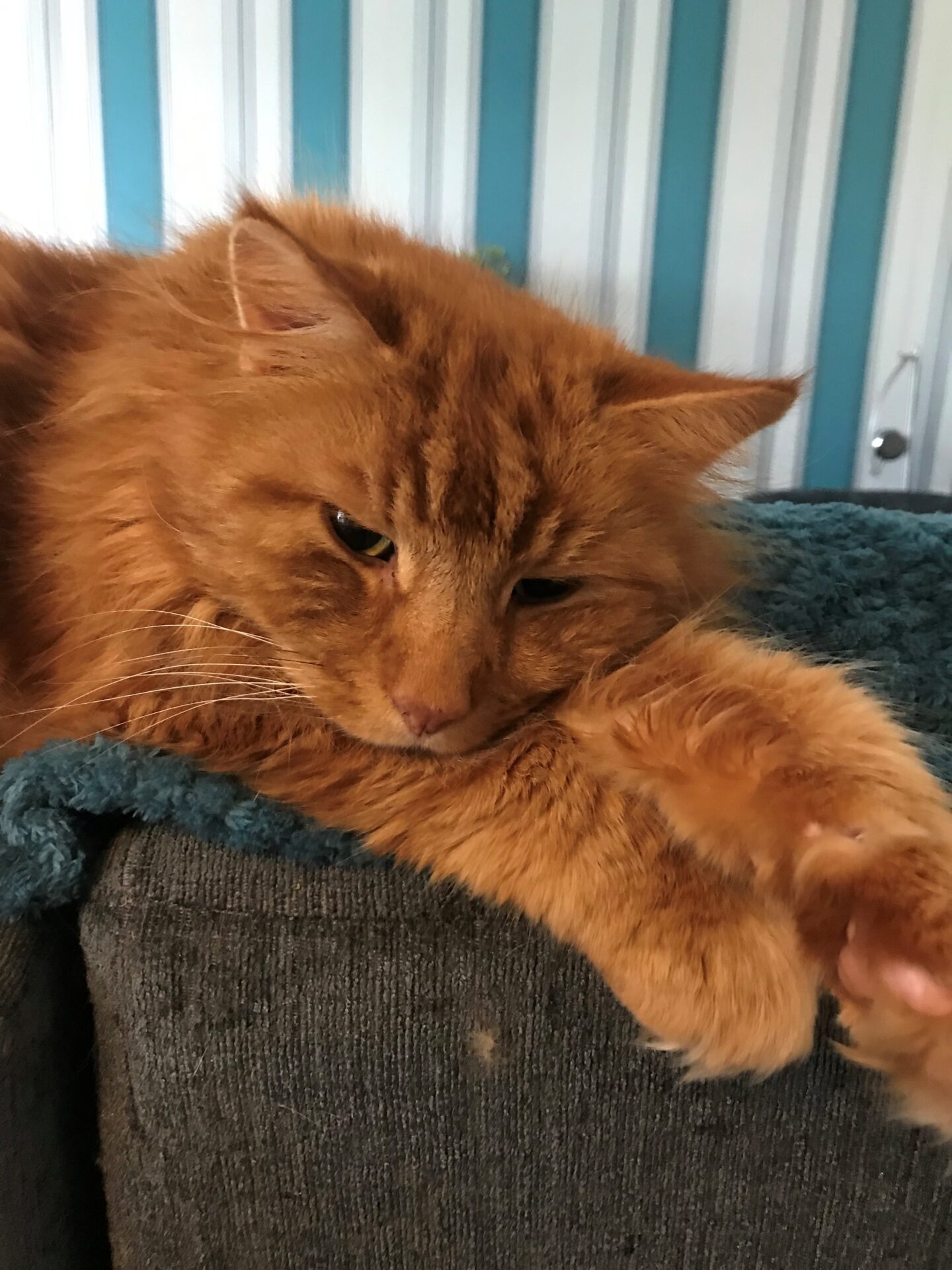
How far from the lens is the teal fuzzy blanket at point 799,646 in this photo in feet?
2.68

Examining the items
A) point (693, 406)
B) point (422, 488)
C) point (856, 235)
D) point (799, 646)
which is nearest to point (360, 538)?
point (422, 488)

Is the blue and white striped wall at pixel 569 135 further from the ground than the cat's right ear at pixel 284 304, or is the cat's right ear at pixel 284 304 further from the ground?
the blue and white striped wall at pixel 569 135

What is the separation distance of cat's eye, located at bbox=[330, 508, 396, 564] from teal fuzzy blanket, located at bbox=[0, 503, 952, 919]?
9.4 inches

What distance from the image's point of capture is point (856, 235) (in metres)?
2.98

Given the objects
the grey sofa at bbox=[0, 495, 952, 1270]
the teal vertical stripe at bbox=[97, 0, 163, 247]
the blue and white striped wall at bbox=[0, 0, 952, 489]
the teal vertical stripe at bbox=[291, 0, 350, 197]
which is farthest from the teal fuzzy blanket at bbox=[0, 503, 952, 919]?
the teal vertical stripe at bbox=[97, 0, 163, 247]

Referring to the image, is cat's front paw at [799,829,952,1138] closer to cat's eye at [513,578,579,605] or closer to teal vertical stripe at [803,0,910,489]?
cat's eye at [513,578,579,605]

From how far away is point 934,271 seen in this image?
9.77 ft

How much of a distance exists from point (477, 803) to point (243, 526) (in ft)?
1.07

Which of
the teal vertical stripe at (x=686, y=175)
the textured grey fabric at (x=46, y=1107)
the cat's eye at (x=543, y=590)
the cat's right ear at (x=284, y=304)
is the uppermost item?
the teal vertical stripe at (x=686, y=175)

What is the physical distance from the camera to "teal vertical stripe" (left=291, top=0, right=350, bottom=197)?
2730 mm

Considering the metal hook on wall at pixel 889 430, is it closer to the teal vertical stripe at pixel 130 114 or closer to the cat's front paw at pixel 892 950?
the teal vertical stripe at pixel 130 114

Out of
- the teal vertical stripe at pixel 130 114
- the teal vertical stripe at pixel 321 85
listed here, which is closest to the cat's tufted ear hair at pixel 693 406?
the teal vertical stripe at pixel 321 85

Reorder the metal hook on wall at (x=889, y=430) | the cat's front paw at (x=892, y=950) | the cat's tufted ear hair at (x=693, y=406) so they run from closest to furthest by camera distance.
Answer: the cat's front paw at (x=892, y=950) → the cat's tufted ear hair at (x=693, y=406) → the metal hook on wall at (x=889, y=430)

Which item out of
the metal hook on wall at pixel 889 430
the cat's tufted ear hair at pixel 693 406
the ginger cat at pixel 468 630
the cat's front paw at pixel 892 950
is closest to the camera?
the cat's front paw at pixel 892 950
